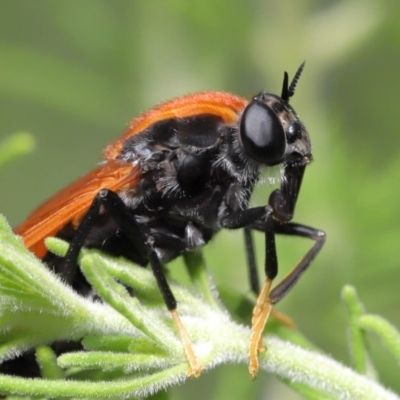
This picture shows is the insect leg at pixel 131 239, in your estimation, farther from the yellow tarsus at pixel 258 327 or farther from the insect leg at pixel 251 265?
the insect leg at pixel 251 265

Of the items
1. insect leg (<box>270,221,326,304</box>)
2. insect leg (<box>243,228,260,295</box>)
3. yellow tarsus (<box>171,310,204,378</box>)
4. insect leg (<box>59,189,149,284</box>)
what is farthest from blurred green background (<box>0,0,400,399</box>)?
yellow tarsus (<box>171,310,204,378</box>)

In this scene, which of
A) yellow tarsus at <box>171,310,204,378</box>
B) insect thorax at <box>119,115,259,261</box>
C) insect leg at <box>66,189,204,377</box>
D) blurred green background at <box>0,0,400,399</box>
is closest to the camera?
yellow tarsus at <box>171,310,204,378</box>

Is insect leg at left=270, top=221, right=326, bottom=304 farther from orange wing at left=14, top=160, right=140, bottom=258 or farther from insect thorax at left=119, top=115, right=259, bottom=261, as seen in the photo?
orange wing at left=14, top=160, right=140, bottom=258

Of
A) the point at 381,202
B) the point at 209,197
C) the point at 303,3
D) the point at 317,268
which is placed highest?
the point at 303,3

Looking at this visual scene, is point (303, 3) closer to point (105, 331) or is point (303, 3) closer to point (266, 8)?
point (266, 8)

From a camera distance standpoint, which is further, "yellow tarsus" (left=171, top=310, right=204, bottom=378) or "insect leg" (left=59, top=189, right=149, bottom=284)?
"insect leg" (left=59, top=189, right=149, bottom=284)

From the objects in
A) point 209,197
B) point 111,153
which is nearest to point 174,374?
point 209,197

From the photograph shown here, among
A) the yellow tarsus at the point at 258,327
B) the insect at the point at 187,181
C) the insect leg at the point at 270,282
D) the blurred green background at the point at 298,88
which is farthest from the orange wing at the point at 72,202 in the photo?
the blurred green background at the point at 298,88
